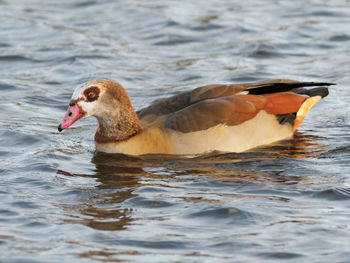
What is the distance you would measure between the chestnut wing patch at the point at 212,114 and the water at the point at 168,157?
42cm

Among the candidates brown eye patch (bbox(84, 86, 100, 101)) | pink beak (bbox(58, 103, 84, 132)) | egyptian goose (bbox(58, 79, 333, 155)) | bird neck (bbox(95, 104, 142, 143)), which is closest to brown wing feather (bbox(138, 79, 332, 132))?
egyptian goose (bbox(58, 79, 333, 155))

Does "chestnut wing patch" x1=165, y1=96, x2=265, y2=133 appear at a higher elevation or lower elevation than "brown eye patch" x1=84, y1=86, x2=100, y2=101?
lower

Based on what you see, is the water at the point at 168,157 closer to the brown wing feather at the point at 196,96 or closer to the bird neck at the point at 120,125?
the bird neck at the point at 120,125

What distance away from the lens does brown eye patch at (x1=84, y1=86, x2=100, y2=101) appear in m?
9.87

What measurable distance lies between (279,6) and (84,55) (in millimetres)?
5524

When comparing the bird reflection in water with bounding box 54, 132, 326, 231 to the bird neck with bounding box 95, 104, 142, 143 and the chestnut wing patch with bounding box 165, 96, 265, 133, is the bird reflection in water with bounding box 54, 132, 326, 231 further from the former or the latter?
the chestnut wing patch with bounding box 165, 96, 265, 133

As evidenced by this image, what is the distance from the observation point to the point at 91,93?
9875 mm

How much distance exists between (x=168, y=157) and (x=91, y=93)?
1.24 meters

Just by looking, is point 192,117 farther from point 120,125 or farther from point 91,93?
point 91,93

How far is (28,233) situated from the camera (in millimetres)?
7246

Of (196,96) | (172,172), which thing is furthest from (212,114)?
(172,172)

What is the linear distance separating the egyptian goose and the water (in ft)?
0.59

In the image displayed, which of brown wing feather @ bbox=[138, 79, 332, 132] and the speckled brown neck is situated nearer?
brown wing feather @ bbox=[138, 79, 332, 132]

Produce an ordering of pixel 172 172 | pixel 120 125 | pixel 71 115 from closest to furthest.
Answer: pixel 172 172 → pixel 71 115 → pixel 120 125
